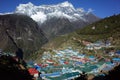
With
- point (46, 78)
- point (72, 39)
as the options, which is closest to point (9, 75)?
point (46, 78)

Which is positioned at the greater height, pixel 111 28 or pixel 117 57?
pixel 111 28

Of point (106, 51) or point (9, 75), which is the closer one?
point (9, 75)

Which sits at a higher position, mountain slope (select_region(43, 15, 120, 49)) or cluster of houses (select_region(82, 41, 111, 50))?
mountain slope (select_region(43, 15, 120, 49))

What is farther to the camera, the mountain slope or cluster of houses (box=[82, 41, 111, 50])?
the mountain slope

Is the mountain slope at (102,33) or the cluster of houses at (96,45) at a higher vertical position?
the mountain slope at (102,33)

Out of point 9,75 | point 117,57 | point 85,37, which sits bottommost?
point 9,75

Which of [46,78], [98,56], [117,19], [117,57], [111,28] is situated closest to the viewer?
[46,78]

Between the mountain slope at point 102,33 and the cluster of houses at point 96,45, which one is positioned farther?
the mountain slope at point 102,33

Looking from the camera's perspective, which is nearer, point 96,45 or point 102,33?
point 96,45

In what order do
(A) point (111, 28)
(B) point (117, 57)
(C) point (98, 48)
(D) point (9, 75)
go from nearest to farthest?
1. (D) point (9, 75)
2. (B) point (117, 57)
3. (C) point (98, 48)
4. (A) point (111, 28)

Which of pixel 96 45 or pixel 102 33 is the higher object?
pixel 102 33

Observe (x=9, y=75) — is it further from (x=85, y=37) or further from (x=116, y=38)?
(x=85, y=37)
